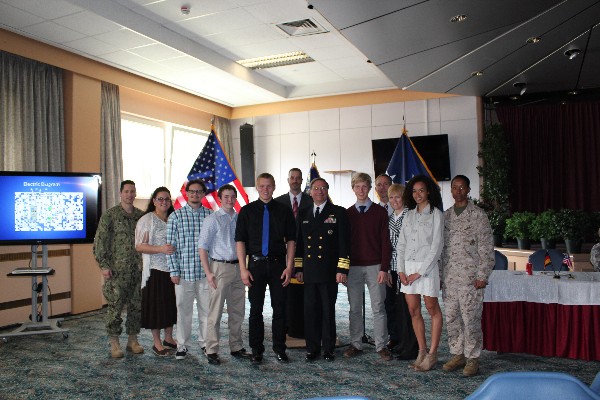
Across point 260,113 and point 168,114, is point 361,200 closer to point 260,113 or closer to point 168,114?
point 168,114

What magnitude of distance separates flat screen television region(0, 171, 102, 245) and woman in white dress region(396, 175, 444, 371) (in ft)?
12.4

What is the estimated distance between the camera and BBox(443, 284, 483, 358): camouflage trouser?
4.02 m

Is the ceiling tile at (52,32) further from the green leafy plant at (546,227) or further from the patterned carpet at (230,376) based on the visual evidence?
the green leafy plant at (546,227)

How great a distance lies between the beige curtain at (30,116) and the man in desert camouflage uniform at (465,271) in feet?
18.2

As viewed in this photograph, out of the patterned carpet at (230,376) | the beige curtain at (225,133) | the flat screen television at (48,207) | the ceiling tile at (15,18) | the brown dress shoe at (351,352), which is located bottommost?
the patterned carpet at (230,376)

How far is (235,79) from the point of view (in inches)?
360

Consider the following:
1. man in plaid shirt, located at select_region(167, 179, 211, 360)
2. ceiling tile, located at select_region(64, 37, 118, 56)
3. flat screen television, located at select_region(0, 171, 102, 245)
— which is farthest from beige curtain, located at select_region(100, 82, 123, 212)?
man in plaid shirt, located at select_region(167, 179, 211, 360)

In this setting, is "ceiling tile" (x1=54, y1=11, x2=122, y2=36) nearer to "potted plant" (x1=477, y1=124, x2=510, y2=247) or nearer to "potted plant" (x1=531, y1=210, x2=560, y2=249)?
"potted plant" (x1=531, y1=210, x2=560, y2=249)

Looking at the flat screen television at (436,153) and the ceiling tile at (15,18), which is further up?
the ceiling tile at (15,18)

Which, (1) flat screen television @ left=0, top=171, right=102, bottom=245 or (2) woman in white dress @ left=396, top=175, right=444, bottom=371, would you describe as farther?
(1) flat screen television @ left=0, top=171, right=102, bottom=245

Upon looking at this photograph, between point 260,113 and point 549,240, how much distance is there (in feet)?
21.0

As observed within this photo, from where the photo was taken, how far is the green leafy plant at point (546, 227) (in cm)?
718

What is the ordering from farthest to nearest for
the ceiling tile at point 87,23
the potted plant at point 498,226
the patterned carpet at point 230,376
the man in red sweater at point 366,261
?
the potted plant at point 498,226, the ceiling tile at point 87,23, the man in red sweater at point 366,261, the patterned carpet at point 230,376

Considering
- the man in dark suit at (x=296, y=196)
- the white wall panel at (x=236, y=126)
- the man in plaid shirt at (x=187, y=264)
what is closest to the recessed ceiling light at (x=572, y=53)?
the man in dark suit at (x=296, y=196)
